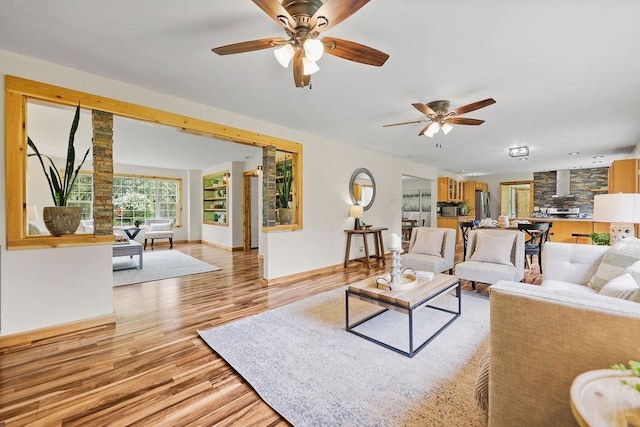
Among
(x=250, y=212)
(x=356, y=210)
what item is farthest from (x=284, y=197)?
(x=250, y=212)

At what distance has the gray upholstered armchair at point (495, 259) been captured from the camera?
3213 millimetres

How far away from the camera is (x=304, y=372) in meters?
1.92

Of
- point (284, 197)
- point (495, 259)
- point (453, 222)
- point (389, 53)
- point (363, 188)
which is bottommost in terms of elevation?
point (495, 259)

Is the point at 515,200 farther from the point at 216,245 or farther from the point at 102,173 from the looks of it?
the point at 102,173

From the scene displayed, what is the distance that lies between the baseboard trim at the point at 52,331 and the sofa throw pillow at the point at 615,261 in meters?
4.44

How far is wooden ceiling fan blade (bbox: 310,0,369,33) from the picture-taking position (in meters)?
1.37

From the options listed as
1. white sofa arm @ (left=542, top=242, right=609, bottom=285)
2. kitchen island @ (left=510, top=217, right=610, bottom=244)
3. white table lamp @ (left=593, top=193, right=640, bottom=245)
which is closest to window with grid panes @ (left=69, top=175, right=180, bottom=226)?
white sofa arm @ (left=542, top=242, right=609, bottom=285)

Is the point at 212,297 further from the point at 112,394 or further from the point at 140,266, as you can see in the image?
the point at 140,266

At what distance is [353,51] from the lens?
1.79 m

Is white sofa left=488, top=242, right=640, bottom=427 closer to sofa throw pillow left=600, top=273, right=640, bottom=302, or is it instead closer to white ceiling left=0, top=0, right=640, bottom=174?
sofa throw pillow left=600, top=273, right=640, bottom=302

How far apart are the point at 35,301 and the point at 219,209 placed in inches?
236

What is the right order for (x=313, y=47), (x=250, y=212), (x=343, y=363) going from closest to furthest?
1. (x=313, y=47)
2. (x=343, y=363)
3. (x=250, y=212)

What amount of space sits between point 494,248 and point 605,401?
3129 mm

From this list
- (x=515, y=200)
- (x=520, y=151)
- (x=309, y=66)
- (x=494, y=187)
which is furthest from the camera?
(x=515, y=200)
